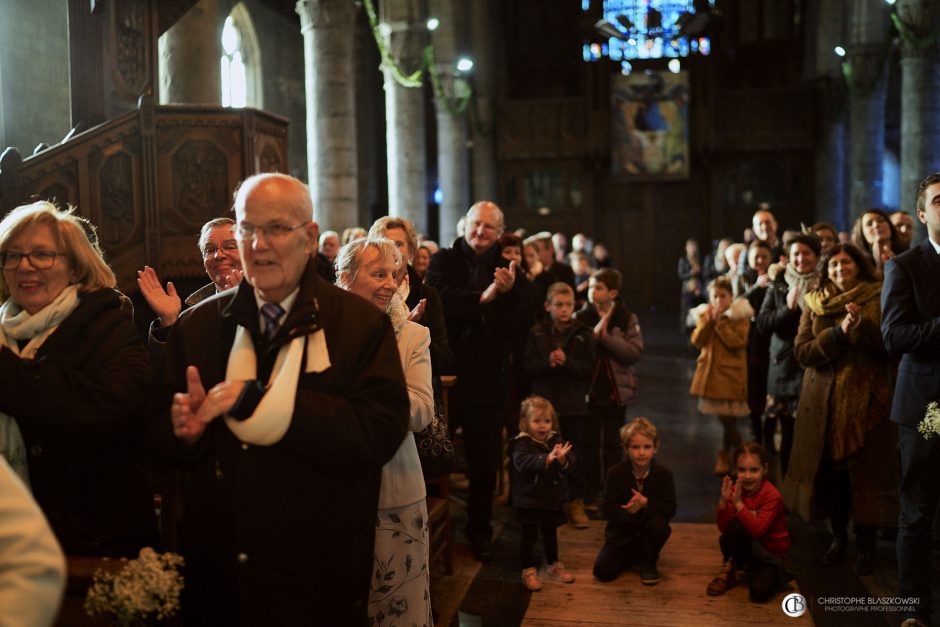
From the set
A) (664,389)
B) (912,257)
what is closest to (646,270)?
(664,389)

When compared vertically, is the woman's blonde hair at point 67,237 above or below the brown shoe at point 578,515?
above

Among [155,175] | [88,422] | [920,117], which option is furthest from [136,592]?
[920,117]

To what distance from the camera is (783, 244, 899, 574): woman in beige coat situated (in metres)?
5.13

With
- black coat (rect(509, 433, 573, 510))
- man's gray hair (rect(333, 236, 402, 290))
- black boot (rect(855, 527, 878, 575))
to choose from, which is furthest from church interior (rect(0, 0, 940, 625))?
man's gray hair (rect(333, 236, 402, 290))

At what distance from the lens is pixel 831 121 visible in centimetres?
2366

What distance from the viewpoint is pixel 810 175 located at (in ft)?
80.8

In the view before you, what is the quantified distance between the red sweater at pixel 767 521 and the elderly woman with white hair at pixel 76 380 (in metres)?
3.16

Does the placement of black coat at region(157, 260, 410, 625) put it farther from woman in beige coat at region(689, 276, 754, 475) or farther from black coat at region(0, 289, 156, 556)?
woman in beige coat at region(689, 276, 754, 475)

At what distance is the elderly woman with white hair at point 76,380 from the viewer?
8.71 feet

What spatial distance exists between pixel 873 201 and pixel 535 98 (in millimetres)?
10092

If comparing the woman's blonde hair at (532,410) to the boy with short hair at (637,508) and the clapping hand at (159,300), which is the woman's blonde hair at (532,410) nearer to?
Answer: the boy with short hair at (637,508)

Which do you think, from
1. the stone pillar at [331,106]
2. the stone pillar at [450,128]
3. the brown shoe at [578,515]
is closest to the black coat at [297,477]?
the brown shoe at [578,515]

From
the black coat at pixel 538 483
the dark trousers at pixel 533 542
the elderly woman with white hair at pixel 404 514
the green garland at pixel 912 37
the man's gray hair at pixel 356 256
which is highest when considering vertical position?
the green garland at pixel 912 37

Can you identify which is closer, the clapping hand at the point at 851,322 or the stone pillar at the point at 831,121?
the clapping hand at the point at 851,322
